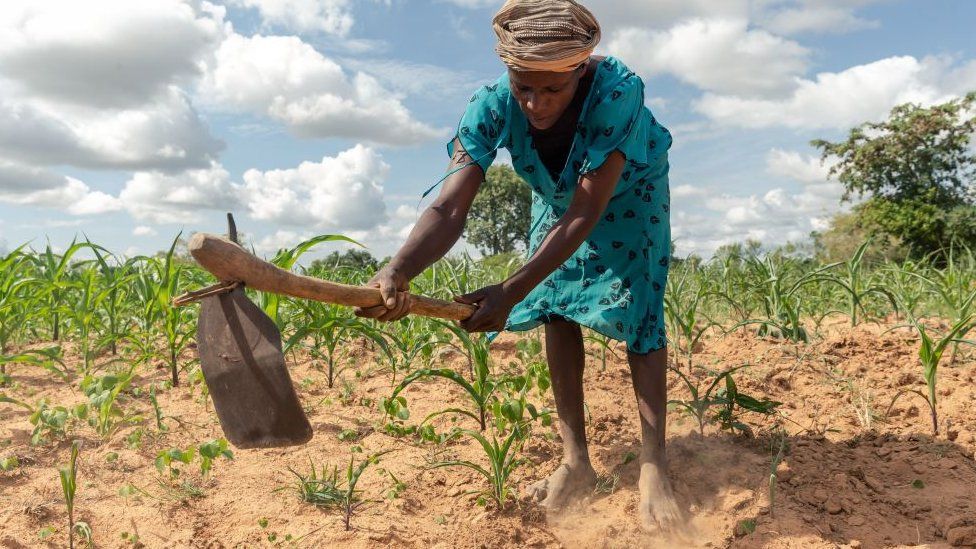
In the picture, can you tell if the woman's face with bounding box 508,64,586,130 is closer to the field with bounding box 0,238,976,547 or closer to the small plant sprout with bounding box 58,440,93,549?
the field with bounding box 0,238,976,547

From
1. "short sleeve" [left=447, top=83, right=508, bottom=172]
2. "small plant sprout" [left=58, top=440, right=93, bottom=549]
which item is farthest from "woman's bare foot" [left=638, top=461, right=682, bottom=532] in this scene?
"small plant sprout" [left=58, top=440, right=93, bottom=549]

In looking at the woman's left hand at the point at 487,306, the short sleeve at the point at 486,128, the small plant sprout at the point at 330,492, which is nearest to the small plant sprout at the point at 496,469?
the small plant sprout at the point at 330,492

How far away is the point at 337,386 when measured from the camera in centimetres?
328

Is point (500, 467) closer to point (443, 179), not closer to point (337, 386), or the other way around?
point (443, 179)

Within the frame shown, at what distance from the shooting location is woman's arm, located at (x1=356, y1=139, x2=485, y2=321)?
188cm

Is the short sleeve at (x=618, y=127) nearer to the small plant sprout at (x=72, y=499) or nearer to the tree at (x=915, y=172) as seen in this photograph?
the small plant sprout at (x=72, y=499)

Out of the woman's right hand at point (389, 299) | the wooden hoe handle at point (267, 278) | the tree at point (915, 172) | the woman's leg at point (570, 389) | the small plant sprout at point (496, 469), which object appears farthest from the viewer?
the tree at point (915, 172)

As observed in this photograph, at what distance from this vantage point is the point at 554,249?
6.75 feet

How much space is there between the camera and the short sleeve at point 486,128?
2.23 m

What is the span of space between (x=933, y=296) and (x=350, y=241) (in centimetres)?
391

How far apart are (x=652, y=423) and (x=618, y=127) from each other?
0.97 meters

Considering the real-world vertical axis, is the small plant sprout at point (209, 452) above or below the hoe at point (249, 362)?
below

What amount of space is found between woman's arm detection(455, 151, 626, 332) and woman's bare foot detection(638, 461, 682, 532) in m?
0.74

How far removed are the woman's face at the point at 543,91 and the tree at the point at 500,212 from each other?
3137 centimetres
